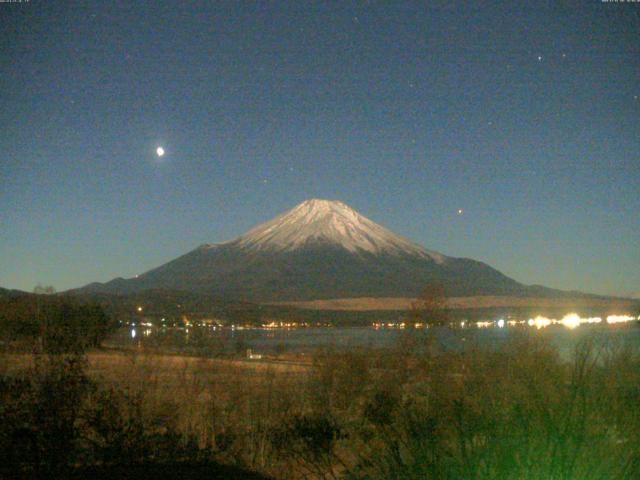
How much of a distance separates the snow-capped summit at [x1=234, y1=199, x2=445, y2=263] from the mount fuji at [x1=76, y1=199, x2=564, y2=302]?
6.4 inches

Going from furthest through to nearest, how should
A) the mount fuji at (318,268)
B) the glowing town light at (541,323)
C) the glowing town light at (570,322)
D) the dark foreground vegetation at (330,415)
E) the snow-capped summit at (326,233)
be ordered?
1. the snow-capped summit at (326,233)
2. the mount fuji at (318,268)
3. the glowing town light at (570,322)
4. the glowing town light at (541,323)
5. the dark foreground vegetation at (330,415)

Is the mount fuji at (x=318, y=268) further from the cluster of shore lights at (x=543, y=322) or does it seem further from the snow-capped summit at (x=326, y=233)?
the cluster of shore lights at (x=543, y=322)

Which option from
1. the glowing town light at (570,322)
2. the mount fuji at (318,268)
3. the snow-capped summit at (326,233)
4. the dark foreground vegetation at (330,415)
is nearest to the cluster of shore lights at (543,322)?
the glowing town light at (570,322)

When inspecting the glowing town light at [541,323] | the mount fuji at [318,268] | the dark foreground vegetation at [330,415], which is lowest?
the dark foreground vegetation at [330,415]

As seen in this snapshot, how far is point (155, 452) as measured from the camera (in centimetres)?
992

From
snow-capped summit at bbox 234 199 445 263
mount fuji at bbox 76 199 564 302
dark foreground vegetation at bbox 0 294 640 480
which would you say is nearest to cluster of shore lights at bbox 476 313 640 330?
dark foreground vegetation at bbox 0 294 640 480

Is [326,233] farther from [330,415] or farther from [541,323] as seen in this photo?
[330,415]

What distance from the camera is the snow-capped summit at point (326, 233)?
124m

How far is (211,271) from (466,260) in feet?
118

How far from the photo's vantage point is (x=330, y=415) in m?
12.9

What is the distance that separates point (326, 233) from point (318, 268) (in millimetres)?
26408

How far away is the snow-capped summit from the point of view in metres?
124

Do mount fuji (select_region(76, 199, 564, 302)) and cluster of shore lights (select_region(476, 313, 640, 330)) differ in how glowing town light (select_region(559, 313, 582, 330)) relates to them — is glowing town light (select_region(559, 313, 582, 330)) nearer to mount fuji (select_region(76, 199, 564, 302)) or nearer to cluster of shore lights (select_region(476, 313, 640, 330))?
cluster of shore lights (select_region(476, 313, 640, 330))

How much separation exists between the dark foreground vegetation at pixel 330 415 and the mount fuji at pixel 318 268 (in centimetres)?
6218
